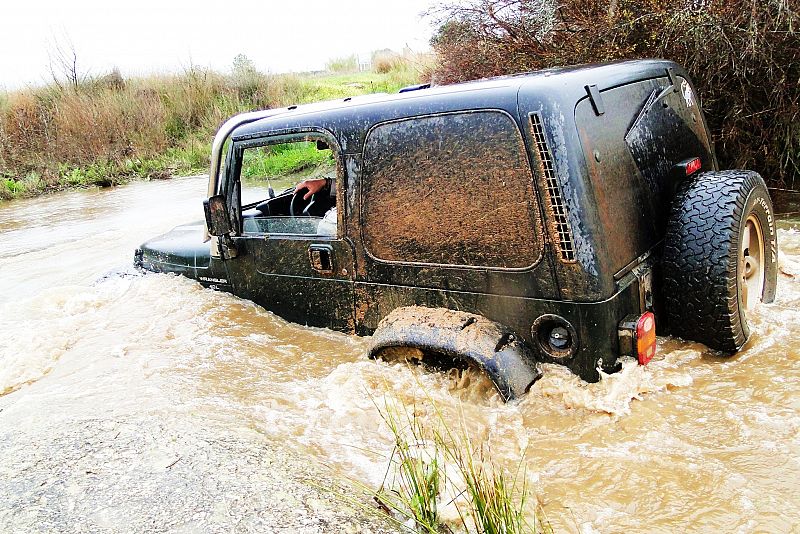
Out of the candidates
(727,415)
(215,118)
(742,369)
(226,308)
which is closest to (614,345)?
(727,415)

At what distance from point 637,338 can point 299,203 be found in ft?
8.02

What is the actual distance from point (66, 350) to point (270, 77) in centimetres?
1708

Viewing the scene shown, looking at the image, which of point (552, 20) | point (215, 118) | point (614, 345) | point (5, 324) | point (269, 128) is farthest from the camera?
point (215, 118)

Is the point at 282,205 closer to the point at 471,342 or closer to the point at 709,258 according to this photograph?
the point at 471,342

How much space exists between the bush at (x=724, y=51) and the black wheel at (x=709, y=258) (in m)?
3.37

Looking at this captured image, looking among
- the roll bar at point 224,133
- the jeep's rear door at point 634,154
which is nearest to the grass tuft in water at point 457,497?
the jeep's rear door at point 634,154

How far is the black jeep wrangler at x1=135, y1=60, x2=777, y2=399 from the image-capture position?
2.57m

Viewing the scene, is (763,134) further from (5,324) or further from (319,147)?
(5,324)

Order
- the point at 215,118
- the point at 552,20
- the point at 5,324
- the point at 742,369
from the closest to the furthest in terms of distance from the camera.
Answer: the point at 742,369
the point at 5,324
the point at 552,20
the point at 215,118

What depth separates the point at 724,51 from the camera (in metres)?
5.67

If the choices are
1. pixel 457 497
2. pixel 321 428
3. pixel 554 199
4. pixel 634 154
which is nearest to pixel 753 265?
pixel 634 154

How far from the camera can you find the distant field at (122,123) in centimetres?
1588

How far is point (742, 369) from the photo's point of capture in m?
2.91

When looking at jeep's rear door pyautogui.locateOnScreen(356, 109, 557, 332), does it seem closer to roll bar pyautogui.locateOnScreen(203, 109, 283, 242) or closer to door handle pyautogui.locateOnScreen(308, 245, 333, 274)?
door handle pyautogui.locateOnScreen(308, 245, 333, 274)
